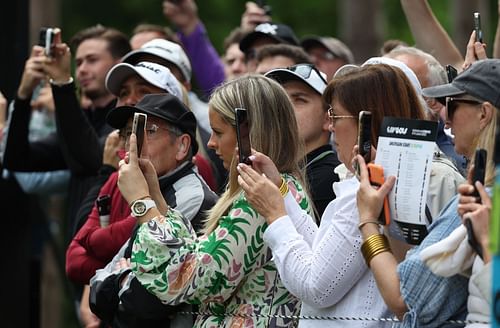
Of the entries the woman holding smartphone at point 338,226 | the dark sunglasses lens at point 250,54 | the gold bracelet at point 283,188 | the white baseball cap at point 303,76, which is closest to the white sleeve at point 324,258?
the woman holding smartphone at point 338,226

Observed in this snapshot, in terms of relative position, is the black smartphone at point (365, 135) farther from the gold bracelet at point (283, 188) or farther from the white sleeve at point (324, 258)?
the gold bracelet at point (283, 188)

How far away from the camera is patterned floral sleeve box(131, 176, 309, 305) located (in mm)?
5039

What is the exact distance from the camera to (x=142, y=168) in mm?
5398

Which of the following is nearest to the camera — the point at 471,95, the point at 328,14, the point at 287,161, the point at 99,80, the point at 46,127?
the point at 471,95

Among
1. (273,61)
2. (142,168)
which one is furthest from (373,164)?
(273,61)

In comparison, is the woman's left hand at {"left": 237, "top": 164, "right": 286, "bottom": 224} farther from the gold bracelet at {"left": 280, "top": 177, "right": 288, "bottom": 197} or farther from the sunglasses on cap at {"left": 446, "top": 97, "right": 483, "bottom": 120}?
the sunglasses on cap at {"left": 446, "top": 97, "right": 483, "bottom": 120}

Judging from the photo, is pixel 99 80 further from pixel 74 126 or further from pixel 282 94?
pixel 282 94

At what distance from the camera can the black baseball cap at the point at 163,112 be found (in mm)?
5855

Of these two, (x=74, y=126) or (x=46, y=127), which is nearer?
(x=74, y=126)

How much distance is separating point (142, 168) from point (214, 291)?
668mm

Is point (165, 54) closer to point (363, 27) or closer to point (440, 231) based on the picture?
point (440, 231)

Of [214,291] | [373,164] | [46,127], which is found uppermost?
[373,164]

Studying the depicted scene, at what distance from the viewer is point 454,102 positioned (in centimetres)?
468

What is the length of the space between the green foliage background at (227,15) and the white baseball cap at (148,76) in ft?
62.6
